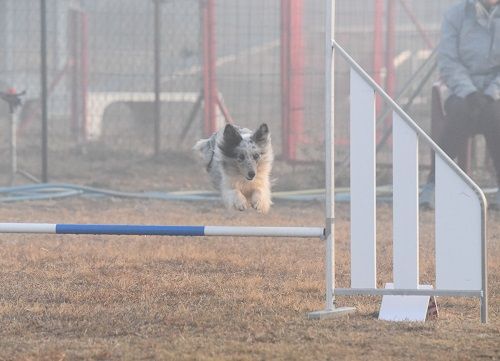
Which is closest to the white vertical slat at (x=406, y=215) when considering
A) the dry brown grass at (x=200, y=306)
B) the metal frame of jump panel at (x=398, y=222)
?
the metal frame of jump panel at (x=398, y=222)

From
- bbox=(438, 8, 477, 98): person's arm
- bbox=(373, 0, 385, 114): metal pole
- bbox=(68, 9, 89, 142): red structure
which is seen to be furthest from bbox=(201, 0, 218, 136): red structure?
bbox=(438, 8, 477, 98): person's arm

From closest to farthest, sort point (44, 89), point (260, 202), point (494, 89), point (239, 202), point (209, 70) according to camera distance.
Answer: point (239, 202), point (260, 202), point (494, 89), point (44, 89), point (209, 70)

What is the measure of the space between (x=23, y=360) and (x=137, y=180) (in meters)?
8.78

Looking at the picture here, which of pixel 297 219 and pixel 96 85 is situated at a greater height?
pixel 96 85

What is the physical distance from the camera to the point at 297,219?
9.98 m

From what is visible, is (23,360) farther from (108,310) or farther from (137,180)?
(137,180)

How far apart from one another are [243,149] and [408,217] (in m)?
2.12

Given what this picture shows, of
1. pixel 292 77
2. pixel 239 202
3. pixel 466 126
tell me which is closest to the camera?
pixel 239 202

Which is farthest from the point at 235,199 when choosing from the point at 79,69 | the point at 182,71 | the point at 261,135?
the point at 79,69

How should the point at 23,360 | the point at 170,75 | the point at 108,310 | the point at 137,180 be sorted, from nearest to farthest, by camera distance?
the point at 23,360
the point at 108,310
the point at 137,180
the point at 170,75

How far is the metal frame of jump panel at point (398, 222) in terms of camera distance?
5.17 meters

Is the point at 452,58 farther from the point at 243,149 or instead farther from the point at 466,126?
the point at 243,149

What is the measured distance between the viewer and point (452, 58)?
10.6 m

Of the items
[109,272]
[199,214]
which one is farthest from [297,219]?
[109,272]
